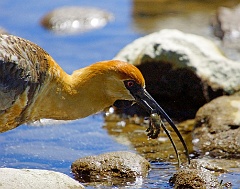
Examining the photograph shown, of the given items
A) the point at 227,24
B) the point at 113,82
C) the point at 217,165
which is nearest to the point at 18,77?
the point at 113,82

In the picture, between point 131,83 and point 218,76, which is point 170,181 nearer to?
point 131,83

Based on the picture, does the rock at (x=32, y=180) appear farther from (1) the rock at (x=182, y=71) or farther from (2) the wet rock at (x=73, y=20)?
(2) the wet rock at (x=73, y=20)

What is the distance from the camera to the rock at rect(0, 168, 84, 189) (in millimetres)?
6641

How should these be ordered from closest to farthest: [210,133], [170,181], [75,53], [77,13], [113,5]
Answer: [170,181] < [210,133] < [75,53] < [77,13] < [113,5]

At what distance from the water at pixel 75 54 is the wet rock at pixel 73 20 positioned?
193 millimetres

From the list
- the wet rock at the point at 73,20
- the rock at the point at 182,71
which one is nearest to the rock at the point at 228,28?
the wet rock at the point at 73,20

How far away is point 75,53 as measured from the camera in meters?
12.9

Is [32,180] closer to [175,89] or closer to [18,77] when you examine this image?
[18,77]

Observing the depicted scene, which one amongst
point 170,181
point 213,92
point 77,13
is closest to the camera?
point 170,181

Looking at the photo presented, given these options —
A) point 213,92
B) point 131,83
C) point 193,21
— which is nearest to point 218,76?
point 213,92

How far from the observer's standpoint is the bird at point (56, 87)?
6.90m

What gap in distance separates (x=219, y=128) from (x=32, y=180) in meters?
2.97

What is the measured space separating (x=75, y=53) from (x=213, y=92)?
359cm

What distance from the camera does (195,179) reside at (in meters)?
7.39
